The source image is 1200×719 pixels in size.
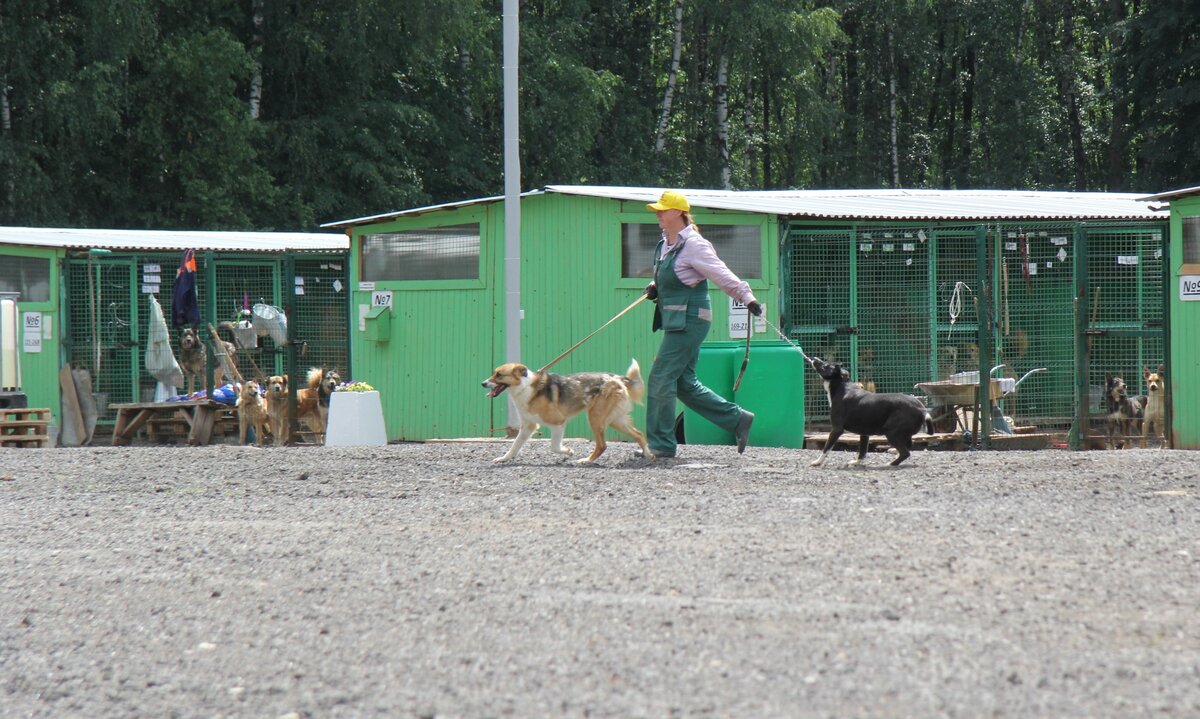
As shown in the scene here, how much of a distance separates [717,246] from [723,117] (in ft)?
78.1

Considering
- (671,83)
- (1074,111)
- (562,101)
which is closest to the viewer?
(562,101)

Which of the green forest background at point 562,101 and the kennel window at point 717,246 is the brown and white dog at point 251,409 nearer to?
the kennel window at point 717,246

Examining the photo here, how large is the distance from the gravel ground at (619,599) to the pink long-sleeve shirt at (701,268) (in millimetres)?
1541

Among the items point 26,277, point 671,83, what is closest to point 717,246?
point 26,277

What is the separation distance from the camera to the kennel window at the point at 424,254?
16094 mm

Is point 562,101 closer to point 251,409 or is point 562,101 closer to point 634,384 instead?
point 251,409

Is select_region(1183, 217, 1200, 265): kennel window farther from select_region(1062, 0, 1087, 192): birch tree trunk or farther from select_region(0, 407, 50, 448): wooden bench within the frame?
select_region(1062, 0, 1087, 192): birch tree trunk

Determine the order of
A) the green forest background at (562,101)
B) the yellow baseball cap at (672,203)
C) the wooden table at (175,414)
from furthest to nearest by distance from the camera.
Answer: the green forest background at (562,101) < the wooden table at (175,414) < the yellow baseball cap at (672,203)

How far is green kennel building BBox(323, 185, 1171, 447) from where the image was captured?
14984 millimetres

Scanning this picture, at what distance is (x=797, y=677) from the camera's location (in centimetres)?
466

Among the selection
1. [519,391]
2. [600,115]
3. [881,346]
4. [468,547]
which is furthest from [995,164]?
[468,547]

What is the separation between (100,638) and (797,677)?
2.86m

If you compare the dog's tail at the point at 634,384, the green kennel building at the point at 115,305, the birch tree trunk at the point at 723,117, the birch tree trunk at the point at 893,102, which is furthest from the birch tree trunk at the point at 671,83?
the dog's tail at the point at 634,384

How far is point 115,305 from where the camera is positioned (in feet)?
61.7
